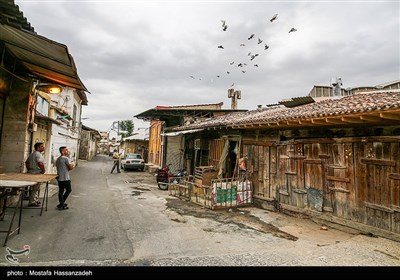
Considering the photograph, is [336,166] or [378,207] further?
[336,166]

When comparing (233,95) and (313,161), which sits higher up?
(233,95)

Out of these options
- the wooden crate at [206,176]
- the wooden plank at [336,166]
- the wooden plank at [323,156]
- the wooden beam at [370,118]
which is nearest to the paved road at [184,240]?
the wooden plank at [336,166]

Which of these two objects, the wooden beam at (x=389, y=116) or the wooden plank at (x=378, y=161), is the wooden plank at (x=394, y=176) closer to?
the wooden plank at (x=378, y=161)

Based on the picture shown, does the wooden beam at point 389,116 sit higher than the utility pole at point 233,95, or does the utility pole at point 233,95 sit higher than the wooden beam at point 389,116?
the utility pole at point 233,95

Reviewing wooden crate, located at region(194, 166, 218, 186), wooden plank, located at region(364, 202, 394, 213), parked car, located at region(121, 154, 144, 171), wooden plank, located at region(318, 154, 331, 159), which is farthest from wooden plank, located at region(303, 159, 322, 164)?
parked car, located at region(121, 154, 144, 171)

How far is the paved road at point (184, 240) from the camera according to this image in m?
4.10

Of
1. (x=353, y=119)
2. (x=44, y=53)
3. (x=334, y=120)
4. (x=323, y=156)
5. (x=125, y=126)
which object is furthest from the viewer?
(x=125, y=126)

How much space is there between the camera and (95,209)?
752cm

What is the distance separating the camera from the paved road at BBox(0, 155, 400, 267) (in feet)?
13.4

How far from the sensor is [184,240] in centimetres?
508

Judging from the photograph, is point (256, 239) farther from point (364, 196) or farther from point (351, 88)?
point (351, 88)

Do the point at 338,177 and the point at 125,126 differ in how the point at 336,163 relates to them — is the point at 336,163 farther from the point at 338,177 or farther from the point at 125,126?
the point at 125,126

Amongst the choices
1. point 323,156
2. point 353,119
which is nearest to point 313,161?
point 323,156

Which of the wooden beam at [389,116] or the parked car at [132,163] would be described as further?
the parked car at [132,163]
